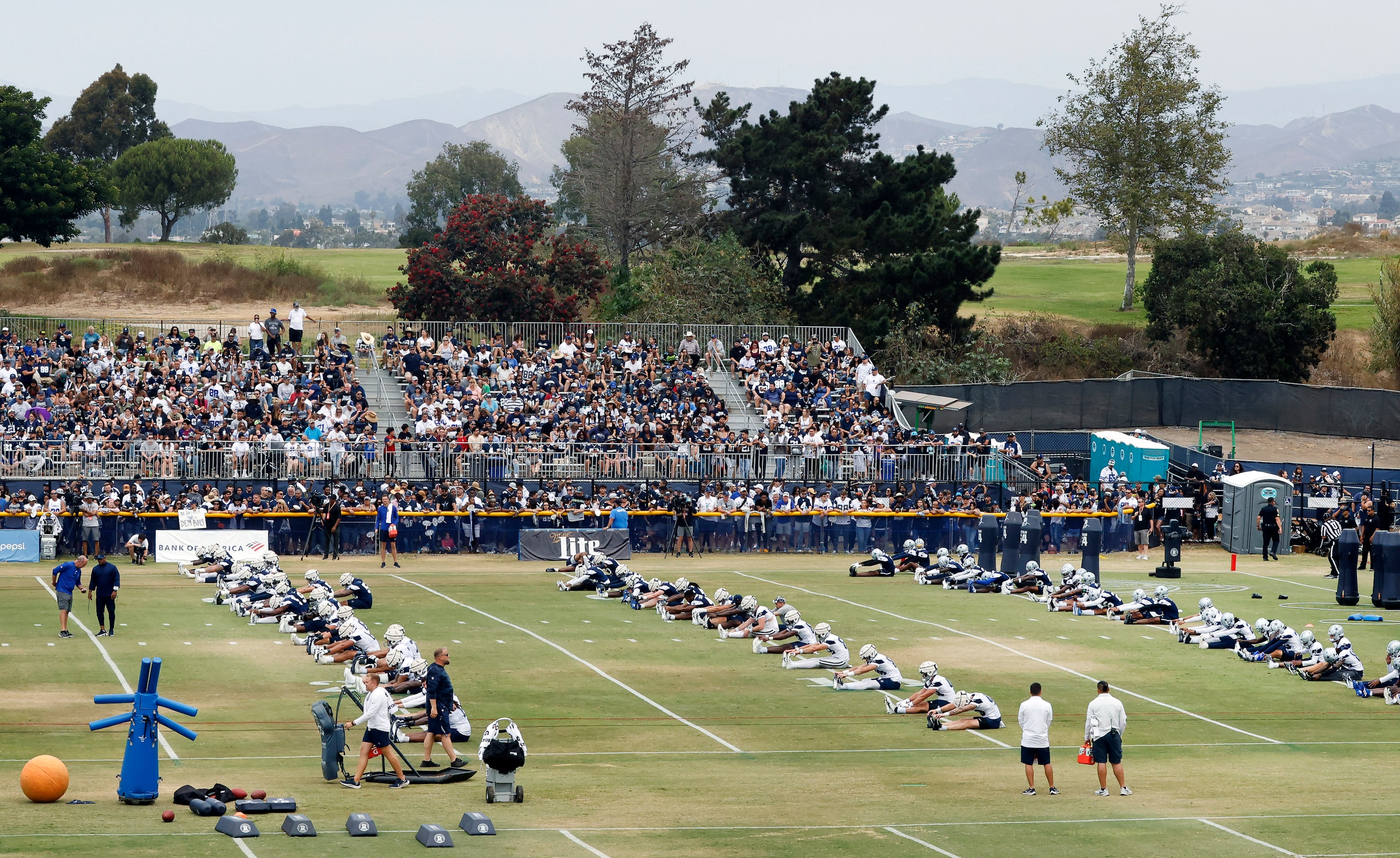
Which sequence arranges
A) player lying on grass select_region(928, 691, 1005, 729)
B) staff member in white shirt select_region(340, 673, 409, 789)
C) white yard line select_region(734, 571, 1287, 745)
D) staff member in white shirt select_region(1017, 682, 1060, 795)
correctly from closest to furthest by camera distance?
staff member in white shirt select_region(340, 673, 409, 789), staff member in white shirt select_region(1017, 682, 1060, 795), player lying on grass select_region(928, 691, 1005, 729), white yard line select_region(734, 571, 1287, 745)

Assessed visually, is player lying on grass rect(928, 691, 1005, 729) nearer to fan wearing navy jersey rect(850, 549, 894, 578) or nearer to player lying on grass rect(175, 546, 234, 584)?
fan wearing navy jersey rect(850, 549, 894, 578)

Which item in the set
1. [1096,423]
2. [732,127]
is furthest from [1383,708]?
[732,127]

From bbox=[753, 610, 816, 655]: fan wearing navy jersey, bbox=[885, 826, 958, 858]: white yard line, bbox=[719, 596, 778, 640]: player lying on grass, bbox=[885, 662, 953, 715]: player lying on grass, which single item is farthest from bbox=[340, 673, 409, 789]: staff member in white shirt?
bbox=[719, 596, 778, 640]: player lying on grass

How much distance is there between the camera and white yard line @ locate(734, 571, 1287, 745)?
25953 mm

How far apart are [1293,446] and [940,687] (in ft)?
149

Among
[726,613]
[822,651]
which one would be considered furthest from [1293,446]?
[822,651]

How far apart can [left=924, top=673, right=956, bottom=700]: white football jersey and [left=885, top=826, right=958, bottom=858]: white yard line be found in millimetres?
7152

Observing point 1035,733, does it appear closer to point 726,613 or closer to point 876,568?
point 726,613

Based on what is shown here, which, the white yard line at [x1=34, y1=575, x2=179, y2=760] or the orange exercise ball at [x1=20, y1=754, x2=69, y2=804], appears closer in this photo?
the orange exercise ball at [x1=20, y1=754, x2=69, y2=804]

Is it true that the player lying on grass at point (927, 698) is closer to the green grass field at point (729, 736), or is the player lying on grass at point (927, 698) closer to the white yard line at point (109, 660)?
the green grass field at point (729, 736)

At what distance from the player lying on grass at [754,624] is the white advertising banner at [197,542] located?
48.6 feet

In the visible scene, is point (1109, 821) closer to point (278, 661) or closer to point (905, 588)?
point (278, 661)

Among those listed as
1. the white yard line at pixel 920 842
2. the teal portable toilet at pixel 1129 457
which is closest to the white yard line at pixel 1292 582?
the teal portable toilet at pixel 1129 457

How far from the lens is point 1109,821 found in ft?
64.3
